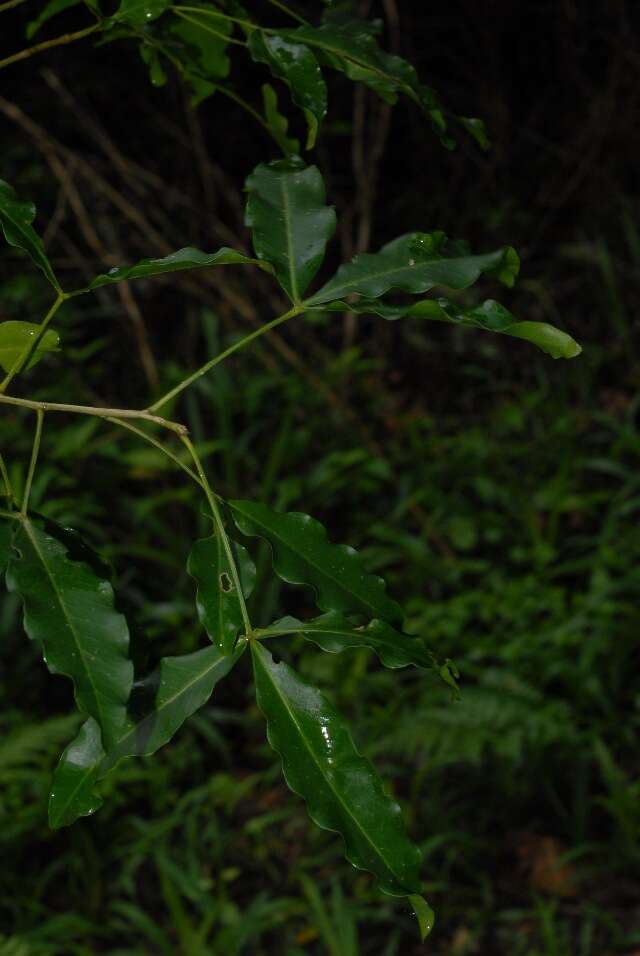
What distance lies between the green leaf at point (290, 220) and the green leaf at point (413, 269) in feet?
0.06

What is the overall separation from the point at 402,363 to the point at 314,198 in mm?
3255

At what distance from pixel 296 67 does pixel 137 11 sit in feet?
0.35

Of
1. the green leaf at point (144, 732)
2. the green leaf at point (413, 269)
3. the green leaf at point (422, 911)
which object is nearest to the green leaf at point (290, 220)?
the green leaf at point (413, 269)

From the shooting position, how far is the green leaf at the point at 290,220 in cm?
70

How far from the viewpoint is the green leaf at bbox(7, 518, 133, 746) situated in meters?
0.60

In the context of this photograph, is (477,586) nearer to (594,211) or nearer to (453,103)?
(594,211)

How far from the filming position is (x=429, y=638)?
270 cm

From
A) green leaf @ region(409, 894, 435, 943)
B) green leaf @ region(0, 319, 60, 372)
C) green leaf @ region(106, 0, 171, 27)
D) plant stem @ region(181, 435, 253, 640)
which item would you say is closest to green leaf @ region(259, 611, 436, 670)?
plant stem @ region(181, 435, 253, 640)

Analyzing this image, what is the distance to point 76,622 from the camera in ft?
2.02

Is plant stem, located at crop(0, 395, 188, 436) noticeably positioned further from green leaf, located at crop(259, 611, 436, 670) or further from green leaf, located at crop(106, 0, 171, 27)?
green leaf, located at crop(106, 0, 171, 27)

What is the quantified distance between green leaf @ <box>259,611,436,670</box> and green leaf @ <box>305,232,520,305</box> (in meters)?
0.19

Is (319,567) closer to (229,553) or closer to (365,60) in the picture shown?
(229,553)

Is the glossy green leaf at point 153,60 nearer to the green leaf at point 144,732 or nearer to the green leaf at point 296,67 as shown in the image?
the green leaf at point 296,67

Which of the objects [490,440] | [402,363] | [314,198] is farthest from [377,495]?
[314,198]
